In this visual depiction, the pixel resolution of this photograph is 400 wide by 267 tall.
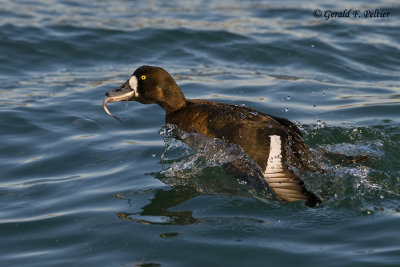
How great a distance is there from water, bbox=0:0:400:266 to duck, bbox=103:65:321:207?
150 millimetres

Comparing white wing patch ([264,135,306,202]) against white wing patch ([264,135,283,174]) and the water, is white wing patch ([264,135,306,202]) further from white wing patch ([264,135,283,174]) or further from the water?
the water

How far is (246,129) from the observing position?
541cm

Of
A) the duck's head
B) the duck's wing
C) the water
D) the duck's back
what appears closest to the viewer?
the water

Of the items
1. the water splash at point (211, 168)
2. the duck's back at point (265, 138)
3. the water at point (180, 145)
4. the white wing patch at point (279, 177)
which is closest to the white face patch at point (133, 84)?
the water splash at point (211, 168)

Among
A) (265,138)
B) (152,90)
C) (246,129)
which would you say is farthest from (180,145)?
(265,138)

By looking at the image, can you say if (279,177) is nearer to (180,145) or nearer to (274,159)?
(274,159)

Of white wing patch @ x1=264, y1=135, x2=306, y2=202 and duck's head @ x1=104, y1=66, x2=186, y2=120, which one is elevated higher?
duck's head @ x1=104, y1=66, x2=186, y2=120

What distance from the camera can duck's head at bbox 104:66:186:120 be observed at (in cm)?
593

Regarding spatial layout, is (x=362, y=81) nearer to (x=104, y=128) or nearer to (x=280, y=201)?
(x=104, y=128)

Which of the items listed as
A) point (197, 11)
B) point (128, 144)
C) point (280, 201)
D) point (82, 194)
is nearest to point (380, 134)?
point (280, 201)

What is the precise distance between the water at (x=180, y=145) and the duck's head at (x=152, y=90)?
543 mm

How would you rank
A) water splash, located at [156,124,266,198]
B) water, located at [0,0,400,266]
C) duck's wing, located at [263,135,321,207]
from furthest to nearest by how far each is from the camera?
water splash, located at [156,124,266,198], duck's wing, located at [263,135,321,207], water, located at [0,0,400,266]

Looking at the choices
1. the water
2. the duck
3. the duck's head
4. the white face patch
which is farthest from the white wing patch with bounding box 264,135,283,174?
the white face patch

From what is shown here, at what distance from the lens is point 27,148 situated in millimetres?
6758
